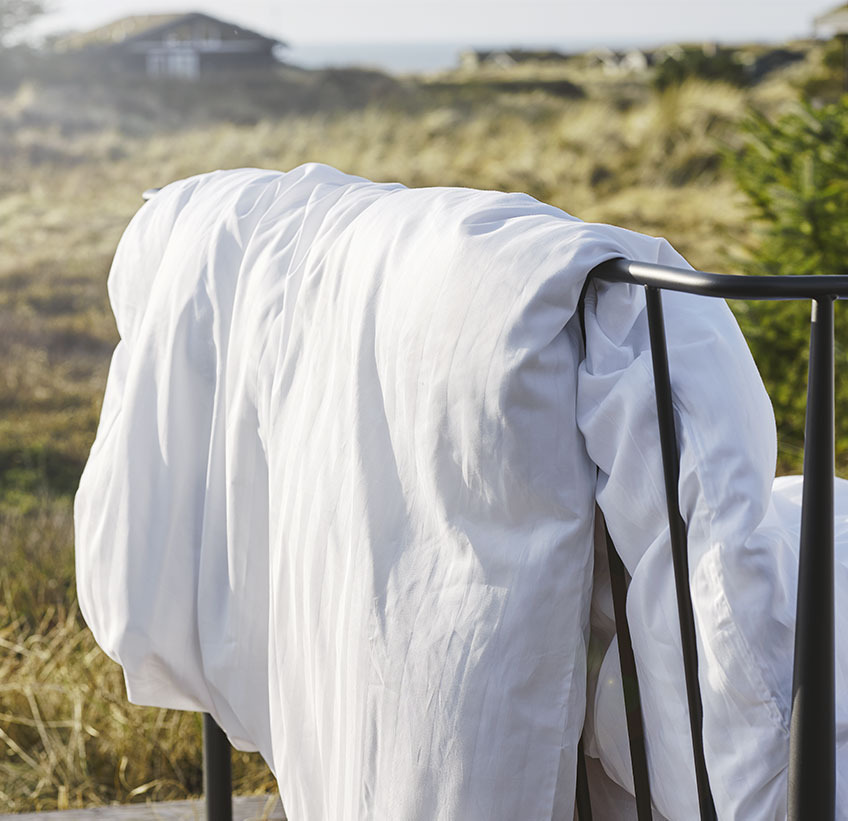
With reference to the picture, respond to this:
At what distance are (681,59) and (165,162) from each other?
11.0ft

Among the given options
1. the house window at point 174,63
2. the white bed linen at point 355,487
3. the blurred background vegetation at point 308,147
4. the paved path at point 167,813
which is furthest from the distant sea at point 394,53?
the white bed linen at point 355,487

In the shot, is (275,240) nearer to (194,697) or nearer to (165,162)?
(194,697)

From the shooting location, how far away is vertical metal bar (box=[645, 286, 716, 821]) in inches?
19.7

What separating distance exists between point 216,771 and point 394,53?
613 cm

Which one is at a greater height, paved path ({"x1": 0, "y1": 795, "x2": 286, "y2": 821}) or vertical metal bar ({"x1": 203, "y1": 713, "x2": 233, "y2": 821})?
vertical metal bar ({"x1": 203, "y1": 713, "x2": 233, "y2": 821})

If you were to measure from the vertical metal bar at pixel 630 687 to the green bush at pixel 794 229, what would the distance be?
89.4 inches

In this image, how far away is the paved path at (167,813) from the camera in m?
1.46

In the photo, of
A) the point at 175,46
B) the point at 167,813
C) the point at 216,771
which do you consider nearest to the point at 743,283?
the point at 216,771

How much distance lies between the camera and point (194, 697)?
938mm

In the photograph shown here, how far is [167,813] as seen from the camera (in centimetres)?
150

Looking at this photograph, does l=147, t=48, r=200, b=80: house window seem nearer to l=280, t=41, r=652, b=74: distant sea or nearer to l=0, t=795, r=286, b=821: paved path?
l=280, t=41, r=652, b=74: distant sea

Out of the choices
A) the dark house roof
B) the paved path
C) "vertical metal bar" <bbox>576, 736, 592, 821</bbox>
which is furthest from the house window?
"vertical metal bar" <bbox>576, 736, 592, 821</bbox>

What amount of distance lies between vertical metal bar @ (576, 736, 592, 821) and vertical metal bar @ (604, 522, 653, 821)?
52 millimetres

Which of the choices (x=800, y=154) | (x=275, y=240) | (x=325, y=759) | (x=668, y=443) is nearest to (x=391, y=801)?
(x=325, y=759)
